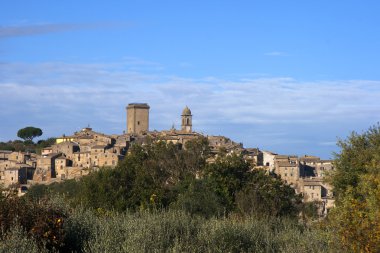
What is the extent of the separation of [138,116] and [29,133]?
1677 centimetres

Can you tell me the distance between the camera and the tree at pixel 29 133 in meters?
121

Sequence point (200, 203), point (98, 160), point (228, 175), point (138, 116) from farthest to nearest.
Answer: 1. point (138, 116)
2. point (98, 160)
3. point (228, 175)
4. point (200, 203)

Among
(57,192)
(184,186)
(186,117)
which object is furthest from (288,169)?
(57,192)

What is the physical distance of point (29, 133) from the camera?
401ft

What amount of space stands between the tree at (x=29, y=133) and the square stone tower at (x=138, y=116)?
13729 mm

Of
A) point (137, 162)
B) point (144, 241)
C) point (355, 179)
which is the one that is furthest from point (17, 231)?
point (137, 162)

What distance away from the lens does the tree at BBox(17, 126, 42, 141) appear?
121 meters

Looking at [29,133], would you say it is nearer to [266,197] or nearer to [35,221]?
[266,197]

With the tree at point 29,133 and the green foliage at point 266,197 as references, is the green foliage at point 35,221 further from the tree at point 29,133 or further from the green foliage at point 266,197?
the tree at point 29,133

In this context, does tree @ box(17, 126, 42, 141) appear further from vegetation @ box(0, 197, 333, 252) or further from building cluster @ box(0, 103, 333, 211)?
vegetation @ box(0, 197, 333, 252)

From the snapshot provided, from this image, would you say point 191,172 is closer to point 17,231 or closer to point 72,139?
point 17,231

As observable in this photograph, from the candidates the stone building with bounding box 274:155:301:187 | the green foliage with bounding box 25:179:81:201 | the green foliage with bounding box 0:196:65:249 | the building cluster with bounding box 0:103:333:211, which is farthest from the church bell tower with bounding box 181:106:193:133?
the green foliage with bounding box 0:196:65:249

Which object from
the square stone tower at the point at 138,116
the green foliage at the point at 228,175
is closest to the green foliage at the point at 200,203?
the green foliage at the point at 228,175

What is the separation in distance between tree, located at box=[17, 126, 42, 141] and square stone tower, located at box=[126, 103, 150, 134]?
13.7 m
